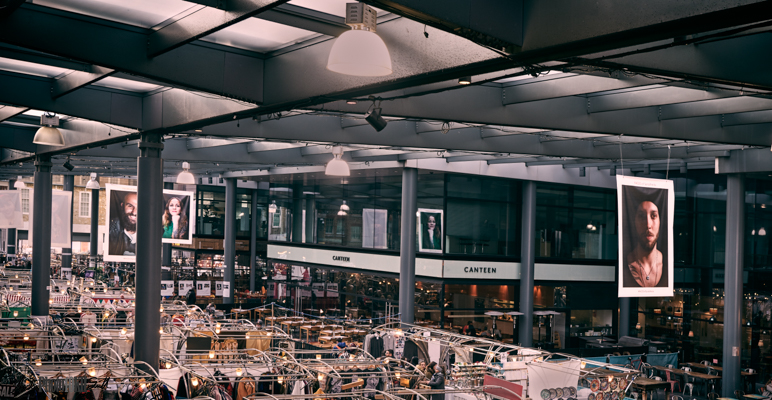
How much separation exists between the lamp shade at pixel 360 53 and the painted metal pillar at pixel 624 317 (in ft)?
74.4

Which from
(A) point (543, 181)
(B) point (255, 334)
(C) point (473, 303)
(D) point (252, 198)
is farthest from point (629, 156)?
(D) point (252, 198)

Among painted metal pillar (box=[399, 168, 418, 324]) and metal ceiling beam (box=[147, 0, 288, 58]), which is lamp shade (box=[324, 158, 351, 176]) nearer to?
metal ceiling beam (box=[147, 0, 288, 58])

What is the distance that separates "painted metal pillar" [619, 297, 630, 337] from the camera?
24.1 m

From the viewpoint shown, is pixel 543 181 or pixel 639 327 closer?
pixel 543 181

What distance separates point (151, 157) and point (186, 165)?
573 cm

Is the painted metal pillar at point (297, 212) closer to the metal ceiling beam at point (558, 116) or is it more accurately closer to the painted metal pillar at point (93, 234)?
the painted metal pillar at point (93, 234)

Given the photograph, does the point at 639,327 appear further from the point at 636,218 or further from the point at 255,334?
the point at 636,218

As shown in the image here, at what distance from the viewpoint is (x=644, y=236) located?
344 inches

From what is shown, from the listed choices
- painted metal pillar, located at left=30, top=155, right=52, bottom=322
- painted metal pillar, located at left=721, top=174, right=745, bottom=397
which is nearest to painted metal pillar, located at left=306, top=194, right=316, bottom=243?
painted metal pillar, located at left=30, top=155, right=52, bottom=322

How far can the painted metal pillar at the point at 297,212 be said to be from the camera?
27.6 m

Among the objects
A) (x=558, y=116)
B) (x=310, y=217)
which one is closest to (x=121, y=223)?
(x=558, y=116)

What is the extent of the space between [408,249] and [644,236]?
11466 mm

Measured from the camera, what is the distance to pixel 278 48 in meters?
7.80

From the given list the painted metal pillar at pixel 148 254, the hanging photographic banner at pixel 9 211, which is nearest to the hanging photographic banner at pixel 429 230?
the painted metal pillar at pixel 148 254
